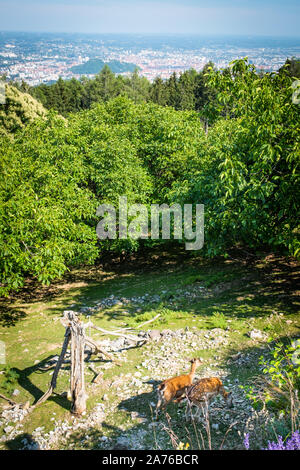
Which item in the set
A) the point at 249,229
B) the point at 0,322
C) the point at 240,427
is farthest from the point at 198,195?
the point at 0,322

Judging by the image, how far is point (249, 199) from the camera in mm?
11336

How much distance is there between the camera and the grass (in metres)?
8.55

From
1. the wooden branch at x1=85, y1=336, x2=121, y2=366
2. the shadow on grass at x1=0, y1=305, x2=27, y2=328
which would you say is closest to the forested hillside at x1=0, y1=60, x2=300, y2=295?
the shadow on grass at x1=0, y1=305, x2=27, y2=328

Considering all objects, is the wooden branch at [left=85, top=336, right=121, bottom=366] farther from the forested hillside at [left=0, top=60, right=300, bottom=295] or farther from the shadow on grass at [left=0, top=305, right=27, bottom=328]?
the shadow on grass at [left=0, top=305, right=27, bottom=328]

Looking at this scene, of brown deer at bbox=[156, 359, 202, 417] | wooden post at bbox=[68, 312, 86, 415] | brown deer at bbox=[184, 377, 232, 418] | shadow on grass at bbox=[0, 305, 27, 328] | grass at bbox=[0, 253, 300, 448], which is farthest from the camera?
shadow on grass at bbox=[0, 305, 27, 328]

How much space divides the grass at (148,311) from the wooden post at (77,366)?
1.01 ft

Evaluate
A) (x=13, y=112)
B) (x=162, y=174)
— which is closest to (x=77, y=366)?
(x=162, y=174)

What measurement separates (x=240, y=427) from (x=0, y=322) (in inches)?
426

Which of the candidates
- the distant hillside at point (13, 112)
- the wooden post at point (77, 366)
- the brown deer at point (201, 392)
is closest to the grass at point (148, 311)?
the wooden post at point (77, 366)

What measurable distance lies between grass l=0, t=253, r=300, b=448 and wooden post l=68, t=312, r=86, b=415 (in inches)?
12.1

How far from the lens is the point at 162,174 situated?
2042 centimetres

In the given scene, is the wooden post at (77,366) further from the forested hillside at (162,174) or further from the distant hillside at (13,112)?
the distant hillside at (13,112)
